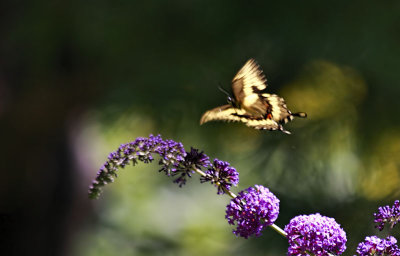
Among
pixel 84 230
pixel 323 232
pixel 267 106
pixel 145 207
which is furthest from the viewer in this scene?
pixel 145 207

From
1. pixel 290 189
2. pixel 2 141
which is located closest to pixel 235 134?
pixel 290 189

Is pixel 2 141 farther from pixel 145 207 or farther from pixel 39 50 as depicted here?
pixel 145 207

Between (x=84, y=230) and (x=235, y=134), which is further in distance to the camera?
(x=84, y=230)

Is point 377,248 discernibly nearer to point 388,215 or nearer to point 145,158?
point 388,215

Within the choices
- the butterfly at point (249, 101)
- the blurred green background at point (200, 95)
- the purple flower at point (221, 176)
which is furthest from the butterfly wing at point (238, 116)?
the blurred green background at point (200, 95)

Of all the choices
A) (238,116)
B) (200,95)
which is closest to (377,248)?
(238,116)

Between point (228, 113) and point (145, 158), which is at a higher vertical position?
point (228, 113)

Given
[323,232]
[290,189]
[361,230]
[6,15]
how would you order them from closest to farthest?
[323,232], [361,230], [290,189], [6,15]
